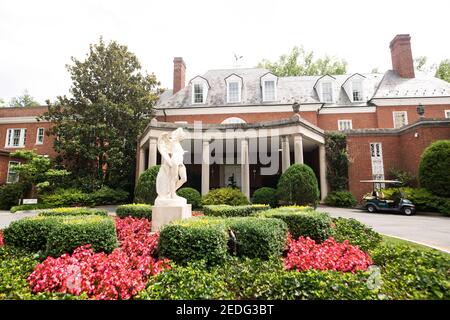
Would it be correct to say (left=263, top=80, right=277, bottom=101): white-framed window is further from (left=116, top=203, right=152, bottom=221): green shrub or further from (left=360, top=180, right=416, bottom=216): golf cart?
(left=116, top=203, right=152, bottom=221): green shrub

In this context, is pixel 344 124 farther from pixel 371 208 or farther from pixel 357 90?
pixel 371 208

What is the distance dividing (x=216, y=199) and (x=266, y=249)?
8900mm

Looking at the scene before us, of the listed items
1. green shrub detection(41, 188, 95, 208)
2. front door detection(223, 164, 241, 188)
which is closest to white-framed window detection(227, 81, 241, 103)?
front door detection(223, 164, 241, 188)

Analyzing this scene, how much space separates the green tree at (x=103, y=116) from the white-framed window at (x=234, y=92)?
7.06 m

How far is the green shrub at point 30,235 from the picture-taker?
580 cm

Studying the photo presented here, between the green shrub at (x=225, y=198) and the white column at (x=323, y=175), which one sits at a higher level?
the white column at (x=323, y=175)

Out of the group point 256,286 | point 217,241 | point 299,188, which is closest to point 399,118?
point 299,188

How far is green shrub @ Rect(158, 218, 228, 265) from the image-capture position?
15.2 feet

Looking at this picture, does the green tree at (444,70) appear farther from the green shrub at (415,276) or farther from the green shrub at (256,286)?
the green shrub at (256,286)

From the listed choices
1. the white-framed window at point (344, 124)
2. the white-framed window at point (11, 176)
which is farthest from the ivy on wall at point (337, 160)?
the white-framed window at point (11, 176)

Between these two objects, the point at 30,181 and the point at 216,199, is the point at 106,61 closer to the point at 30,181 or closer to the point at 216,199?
the point at 30,181

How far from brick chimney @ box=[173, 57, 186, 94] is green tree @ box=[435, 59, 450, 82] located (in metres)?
33.7

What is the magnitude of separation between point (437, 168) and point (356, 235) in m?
11.0
